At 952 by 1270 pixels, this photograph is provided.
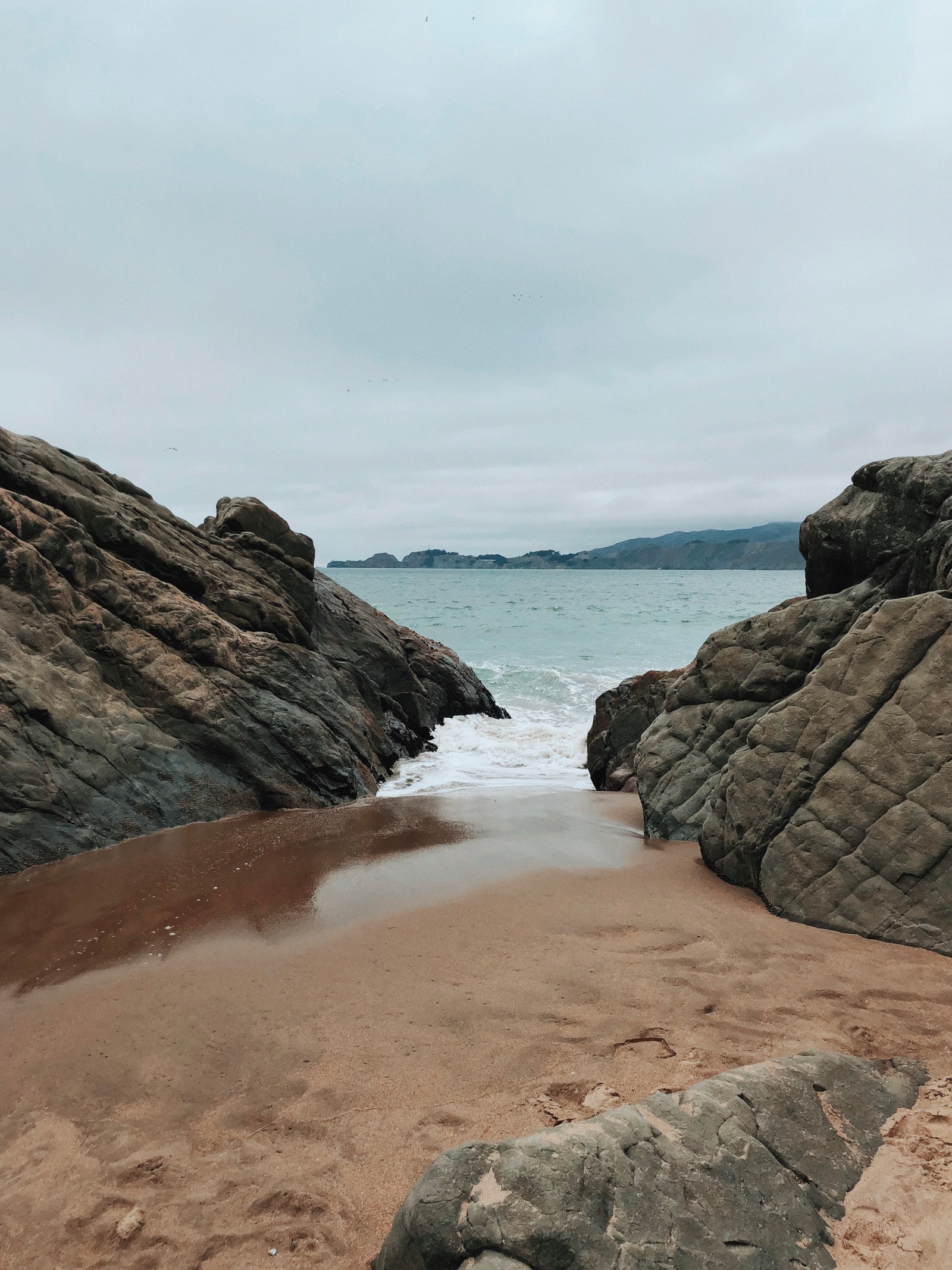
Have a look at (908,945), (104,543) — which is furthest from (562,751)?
(908,945)

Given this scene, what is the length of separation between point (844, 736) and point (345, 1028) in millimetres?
4569

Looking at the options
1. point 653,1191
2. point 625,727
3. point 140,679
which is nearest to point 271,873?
point 140,679

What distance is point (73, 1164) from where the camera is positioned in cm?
328

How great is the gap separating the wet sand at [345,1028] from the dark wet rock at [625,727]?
239 inches

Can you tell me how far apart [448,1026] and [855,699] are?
429 cm

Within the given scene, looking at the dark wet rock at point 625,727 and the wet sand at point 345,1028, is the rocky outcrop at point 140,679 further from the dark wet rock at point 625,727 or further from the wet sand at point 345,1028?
the dark wet rock at point 625,727

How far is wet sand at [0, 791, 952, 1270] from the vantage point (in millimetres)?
3029

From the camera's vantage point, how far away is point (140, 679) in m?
9.38

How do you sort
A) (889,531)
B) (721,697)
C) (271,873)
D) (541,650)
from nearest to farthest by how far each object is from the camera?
1. (271,873)
2. (889,531)
3. (721,697)
4. (541,650)

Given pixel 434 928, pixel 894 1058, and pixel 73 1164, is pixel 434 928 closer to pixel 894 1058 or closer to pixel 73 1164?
pixel 73 1164

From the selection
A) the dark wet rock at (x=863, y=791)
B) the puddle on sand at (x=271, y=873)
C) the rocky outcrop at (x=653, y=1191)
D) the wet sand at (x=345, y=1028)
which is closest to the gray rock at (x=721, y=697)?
the puddle on sand at (x=271, y=873)

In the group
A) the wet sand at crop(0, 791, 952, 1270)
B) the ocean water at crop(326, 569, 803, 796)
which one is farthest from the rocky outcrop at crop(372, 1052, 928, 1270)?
the ocean water at crop(326, 569, 803, 796)

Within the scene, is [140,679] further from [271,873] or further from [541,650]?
[541,650]

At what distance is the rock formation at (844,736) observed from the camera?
17.8ft
